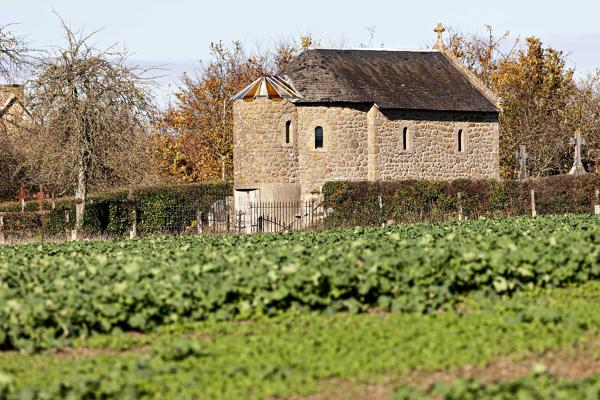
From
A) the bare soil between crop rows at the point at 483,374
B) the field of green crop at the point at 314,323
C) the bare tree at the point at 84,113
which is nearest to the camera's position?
the bare soil between crop rows at the point at 483,374

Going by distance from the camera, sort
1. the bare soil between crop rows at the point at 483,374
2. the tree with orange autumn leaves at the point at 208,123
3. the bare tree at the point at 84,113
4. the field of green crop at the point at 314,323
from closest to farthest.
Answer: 1. the bare soil between crop rows at the point at 483,374
2. the field of green crop at the point at 314,323
3. the bare tree at the point at 84,113
4. the tree with orange autumn leaves at the point at 208,123

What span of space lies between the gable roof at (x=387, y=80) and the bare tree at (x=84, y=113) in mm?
8055

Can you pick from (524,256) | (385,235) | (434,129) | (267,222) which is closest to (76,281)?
(524,256)

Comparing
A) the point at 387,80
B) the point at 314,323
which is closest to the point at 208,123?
the point at 387,80

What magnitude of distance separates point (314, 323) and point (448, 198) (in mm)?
29587

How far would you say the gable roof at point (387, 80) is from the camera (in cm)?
4288

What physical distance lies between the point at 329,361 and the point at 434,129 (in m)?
34.7

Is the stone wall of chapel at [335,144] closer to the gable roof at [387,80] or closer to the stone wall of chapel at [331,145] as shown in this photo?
the stone wall of chapel at [331,145]

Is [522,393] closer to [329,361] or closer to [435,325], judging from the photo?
[329,361]

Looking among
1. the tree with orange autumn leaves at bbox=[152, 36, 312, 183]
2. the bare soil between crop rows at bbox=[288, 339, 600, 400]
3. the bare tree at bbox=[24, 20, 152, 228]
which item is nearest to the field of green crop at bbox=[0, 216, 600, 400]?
the bare soil between crop rows at bbox=[288, 339, 600, 400]

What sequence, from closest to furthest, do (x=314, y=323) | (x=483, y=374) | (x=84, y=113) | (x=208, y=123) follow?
1. (x=483, y=374)
2. (x=314, y=323)
3. (x=84, y=113)
4. (x=208, y=123)

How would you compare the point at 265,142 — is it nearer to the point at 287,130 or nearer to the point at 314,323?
the point at 287,130

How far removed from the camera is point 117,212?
126ft

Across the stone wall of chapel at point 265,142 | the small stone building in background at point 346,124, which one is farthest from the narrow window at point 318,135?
the stone wall of chapel at point 265,142
